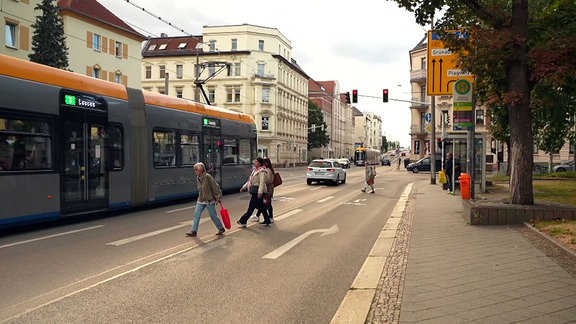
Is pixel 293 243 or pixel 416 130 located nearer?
pixel 293 243

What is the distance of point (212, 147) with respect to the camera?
1875cm

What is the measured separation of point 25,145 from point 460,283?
28.6ft

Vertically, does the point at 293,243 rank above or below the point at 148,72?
below

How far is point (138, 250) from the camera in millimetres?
8430

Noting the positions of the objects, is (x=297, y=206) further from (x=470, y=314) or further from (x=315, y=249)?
(x=470, y=314)

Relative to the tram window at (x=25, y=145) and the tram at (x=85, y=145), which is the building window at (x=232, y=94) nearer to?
the tram at (x=85, y=145)

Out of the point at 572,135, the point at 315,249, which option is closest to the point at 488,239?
the point at 315,249

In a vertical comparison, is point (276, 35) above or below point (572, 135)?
above

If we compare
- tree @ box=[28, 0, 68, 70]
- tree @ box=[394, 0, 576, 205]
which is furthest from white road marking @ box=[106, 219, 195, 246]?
tree @ box=[28, 0, 68, 70]

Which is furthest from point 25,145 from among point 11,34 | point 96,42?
point 96,42

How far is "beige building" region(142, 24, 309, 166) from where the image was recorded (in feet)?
238

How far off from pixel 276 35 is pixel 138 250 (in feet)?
229

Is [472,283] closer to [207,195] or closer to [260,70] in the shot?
[207,195]

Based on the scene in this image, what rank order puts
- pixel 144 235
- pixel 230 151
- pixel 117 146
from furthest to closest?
1. pixel 230 151
2. pixel 117 146
3. pixel 144 235
